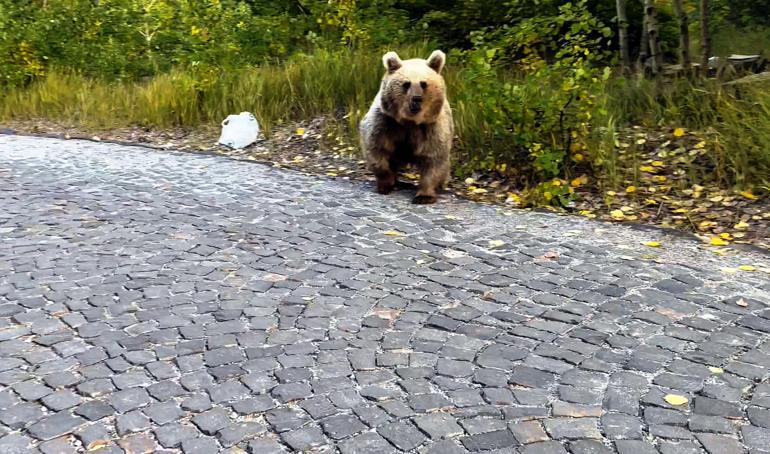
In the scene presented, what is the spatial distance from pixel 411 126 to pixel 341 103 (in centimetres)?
293

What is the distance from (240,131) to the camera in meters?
9.09

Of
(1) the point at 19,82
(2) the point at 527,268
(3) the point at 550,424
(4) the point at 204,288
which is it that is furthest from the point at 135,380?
(1) the point at 19,82

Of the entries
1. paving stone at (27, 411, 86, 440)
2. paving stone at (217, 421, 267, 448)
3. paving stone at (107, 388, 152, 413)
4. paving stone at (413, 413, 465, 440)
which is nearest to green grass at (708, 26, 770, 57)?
paving stone at (413, 413, 465, 440)

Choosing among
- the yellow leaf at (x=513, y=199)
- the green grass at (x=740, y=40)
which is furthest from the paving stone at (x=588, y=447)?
the green grass at (x=740, y=40)

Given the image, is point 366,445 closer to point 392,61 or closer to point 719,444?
point 719,444

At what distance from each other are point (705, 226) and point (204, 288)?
3.80 meters

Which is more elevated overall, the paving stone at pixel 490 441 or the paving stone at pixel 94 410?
the paving stone at pixel 94 410

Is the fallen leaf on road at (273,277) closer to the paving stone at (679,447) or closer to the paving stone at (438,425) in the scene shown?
the paving stone at (438,425)

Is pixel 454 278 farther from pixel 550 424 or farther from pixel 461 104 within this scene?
pixel 461 104

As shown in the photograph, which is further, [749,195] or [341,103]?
[341,103]

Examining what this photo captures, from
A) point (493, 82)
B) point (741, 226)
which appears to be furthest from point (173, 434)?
point (493, 82)

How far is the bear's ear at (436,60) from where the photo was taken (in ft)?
21.9

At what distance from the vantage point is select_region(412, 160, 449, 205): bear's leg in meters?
6.67

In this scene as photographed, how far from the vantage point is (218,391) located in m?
3.35
